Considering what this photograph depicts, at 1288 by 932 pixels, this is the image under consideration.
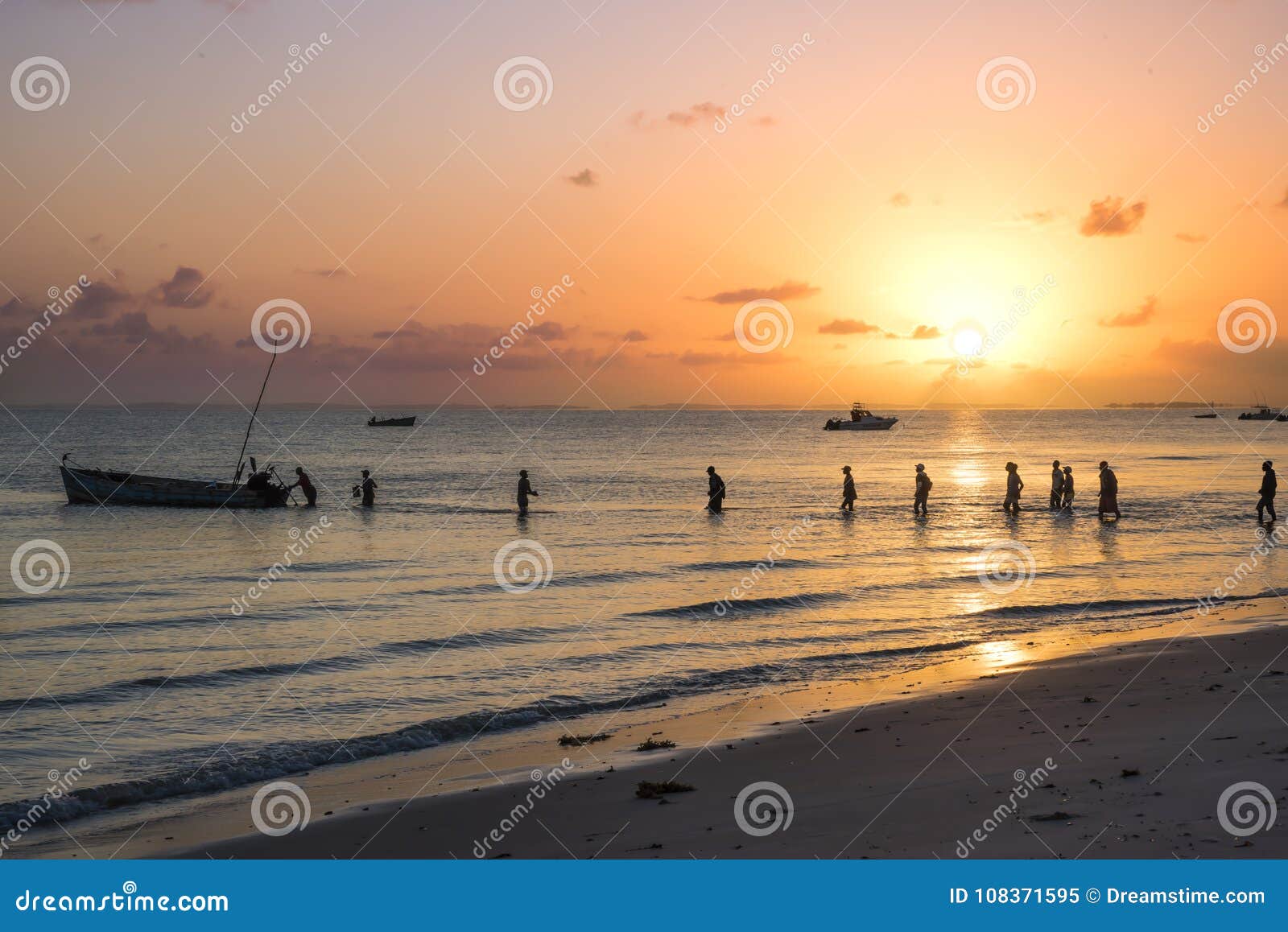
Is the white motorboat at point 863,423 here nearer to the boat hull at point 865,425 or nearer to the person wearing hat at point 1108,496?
the boat hull at point 865,425

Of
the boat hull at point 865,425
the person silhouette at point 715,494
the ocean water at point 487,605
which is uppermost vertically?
the boat hull at point 865,425

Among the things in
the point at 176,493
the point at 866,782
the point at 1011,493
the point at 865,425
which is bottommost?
the point at 866,782

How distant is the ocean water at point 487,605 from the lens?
1279cm

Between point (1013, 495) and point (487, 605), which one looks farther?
point (1013, 495)

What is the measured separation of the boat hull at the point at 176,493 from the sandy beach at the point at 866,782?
1313 inches

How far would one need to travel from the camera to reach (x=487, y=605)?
21.0m

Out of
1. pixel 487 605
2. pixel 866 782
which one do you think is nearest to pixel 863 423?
pixel 487 605

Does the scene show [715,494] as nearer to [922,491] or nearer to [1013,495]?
[922,491]

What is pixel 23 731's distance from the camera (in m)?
12.5

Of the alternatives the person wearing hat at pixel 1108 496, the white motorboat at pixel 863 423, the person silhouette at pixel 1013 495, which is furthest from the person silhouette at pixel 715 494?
the white motorboat at pixel 863 423

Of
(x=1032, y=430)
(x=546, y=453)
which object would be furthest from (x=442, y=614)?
(x=1032, y=430)

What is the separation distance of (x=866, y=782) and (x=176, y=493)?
40.2m

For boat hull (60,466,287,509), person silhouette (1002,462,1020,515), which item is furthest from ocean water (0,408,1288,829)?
boat hull (60,466,287,509)

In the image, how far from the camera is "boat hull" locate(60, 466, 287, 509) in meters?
42.2
